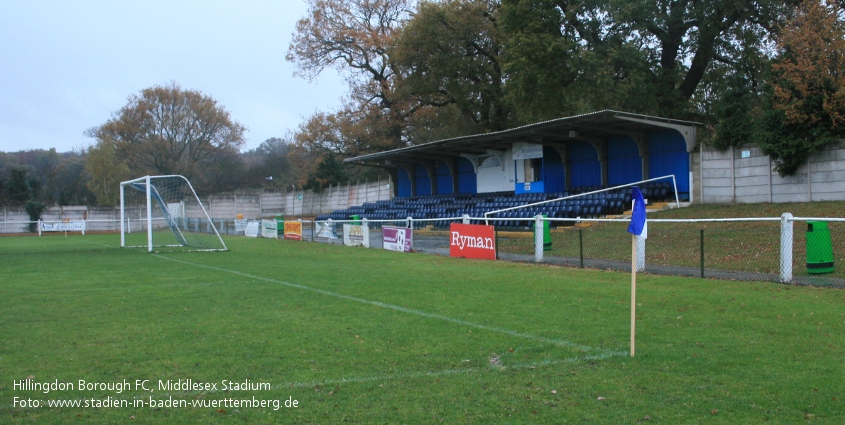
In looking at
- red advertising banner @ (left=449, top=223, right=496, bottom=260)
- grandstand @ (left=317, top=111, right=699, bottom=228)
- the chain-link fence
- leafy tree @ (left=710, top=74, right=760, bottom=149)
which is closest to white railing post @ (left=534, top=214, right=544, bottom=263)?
the chain-link fence

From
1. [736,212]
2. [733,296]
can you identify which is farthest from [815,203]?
[733,296]

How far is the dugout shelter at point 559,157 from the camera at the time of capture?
27578mm

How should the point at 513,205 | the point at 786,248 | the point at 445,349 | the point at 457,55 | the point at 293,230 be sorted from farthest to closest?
the point at 457,55 < the point at 293,230 < the point at 513,205 < the point at 786,248 < the point at 445,349

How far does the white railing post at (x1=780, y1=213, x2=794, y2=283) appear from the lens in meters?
12.1

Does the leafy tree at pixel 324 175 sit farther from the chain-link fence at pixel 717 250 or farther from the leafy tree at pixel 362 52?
the chain-link fence at pixel 717 250

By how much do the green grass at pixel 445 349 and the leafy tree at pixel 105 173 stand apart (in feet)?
174

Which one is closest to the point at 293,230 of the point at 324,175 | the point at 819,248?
the point at 819,248

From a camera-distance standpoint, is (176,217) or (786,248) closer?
(786,248)

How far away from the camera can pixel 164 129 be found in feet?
229

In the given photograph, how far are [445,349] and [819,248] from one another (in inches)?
377

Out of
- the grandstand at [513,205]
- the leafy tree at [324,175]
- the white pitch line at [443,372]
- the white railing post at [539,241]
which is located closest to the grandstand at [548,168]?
the grandstand at [513,205]

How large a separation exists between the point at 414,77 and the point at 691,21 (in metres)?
18.0

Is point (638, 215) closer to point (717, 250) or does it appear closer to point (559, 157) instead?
point (717, 250)

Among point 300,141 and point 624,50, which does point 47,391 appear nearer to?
point 624,50
